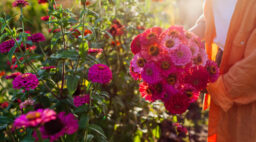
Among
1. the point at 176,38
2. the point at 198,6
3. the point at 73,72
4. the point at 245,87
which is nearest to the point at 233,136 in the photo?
the point at 245,87

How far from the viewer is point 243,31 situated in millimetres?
1028

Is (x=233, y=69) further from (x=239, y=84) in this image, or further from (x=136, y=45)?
(x=136, y=45)

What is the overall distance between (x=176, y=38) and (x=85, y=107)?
0.50m

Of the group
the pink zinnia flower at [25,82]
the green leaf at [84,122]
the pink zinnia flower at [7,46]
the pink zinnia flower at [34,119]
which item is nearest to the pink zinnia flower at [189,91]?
the green leaf at [84,122]

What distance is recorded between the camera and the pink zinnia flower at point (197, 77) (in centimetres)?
88

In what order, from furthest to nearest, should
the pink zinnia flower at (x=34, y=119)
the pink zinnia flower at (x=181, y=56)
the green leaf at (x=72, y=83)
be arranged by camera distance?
1. the green leaf at (x=72, y=83)
2. the pink zinnia flower at (x=181, y=56)
3. the pink zinnia flower at (x=34, y=119)

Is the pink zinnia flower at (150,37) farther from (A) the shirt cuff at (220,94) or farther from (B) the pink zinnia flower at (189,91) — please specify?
(A) the shirt cuff at (220,94)

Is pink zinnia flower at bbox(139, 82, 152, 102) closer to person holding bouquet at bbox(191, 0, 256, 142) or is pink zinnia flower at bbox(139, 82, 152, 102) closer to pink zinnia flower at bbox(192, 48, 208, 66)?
pink zinnia flower at bbox(192, 48, 208, 66)

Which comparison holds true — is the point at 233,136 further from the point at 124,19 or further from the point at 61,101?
the point at 124,19

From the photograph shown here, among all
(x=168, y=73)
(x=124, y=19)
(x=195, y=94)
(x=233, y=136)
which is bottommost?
(x=233, y=136)

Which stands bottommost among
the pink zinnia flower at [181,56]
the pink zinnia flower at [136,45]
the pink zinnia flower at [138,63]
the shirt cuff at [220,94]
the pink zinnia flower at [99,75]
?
the shirt cuff at [220,94]

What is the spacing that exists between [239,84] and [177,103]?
0.36 metres

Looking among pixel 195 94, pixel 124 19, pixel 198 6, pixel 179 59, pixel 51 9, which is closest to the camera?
pixel 179 59

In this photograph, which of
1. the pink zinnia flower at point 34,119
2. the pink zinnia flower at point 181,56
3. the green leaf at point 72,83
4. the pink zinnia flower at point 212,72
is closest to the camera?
the pink zinnia flower at point 34,119
